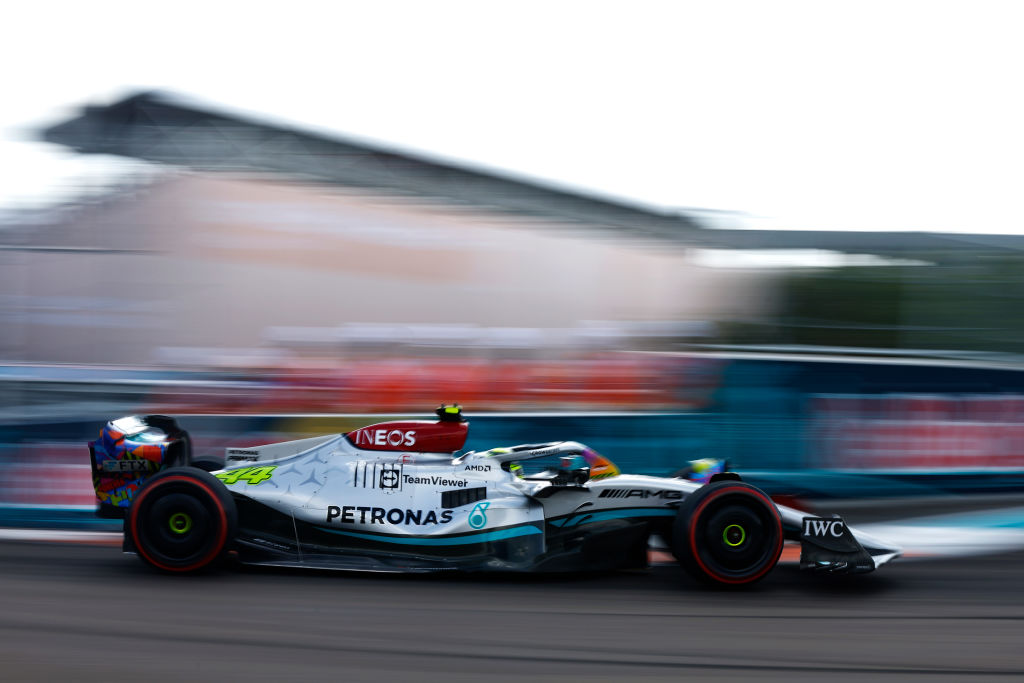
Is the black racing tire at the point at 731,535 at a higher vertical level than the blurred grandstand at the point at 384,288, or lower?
lower

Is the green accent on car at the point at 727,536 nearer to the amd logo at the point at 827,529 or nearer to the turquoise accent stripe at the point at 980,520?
the amd logo at the point at 827,529

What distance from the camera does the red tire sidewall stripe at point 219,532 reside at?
499 centimetres

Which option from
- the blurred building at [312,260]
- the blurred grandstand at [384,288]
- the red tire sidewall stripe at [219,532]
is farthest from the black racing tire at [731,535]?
the blurred building at [312,260]

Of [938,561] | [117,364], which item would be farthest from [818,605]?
[117,364]

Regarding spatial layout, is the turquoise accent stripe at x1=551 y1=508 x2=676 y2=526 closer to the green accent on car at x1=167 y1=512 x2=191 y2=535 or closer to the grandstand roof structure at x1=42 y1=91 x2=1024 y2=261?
the green accent on car at x1=167 y1=512 x2=191 y2=535

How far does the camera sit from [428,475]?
204 inches

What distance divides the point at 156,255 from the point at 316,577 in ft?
13.5

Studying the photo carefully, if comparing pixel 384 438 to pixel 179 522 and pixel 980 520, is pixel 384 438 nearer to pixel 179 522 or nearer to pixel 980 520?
pixel 179 522

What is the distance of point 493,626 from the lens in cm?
433

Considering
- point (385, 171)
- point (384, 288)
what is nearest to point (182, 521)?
point (384, 288)

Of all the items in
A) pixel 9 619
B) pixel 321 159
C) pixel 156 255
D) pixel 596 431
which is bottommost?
pixel 9 619

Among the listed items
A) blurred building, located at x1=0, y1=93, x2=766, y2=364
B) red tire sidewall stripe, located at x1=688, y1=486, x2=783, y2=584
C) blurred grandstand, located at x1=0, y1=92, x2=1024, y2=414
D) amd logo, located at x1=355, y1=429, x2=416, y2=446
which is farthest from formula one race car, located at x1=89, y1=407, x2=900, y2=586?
blurred building, located at x1=0, y1=93, x2=766, y2=364

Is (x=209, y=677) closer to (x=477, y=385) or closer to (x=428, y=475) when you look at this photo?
(x=428, y=475)

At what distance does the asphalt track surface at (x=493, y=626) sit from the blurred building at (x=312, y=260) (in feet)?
9.37
